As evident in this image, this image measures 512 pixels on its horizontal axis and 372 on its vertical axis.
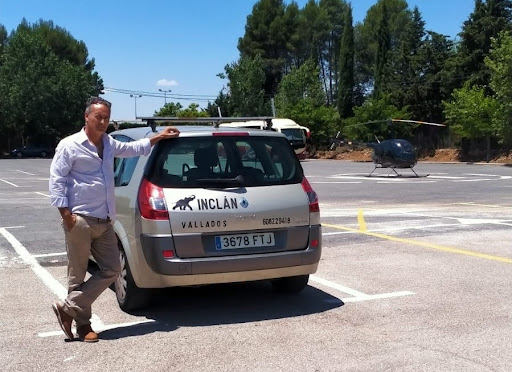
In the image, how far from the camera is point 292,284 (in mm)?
6328

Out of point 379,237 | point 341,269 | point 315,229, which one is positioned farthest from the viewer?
point 379,237

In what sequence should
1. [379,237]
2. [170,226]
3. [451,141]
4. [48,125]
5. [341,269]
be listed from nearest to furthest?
1. [170,226]
2. [341,269]
3. [379,237]
4. [451,141]
5. [48,125]

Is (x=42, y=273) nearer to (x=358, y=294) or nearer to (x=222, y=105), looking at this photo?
(x=358, y=294)

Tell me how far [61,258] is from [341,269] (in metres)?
3.76

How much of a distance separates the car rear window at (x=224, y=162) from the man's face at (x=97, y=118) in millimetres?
713

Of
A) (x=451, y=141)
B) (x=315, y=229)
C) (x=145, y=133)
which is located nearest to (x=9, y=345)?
(x=145, y=133)

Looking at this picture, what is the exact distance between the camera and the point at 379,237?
10086mm

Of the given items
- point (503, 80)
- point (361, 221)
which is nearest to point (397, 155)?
point (503, 80)

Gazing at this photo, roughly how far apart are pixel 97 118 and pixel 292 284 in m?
2.63

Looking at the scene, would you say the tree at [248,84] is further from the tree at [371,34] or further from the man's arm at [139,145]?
the man's arm at [139,145]

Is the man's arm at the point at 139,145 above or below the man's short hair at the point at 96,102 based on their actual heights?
below

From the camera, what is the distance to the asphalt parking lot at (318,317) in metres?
4.52

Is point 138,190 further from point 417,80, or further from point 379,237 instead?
point 417,80

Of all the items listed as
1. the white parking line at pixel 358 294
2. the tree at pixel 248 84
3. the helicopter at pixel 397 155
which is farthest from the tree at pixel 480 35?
the white parking line at pixel 358 294
